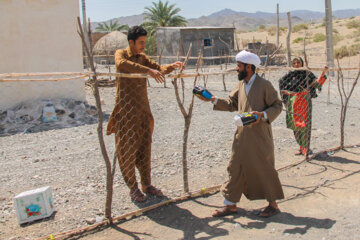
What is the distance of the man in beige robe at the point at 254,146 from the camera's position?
3105 millimetres

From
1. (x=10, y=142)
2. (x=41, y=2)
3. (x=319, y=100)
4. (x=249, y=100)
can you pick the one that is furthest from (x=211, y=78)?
(x=249, y=100)

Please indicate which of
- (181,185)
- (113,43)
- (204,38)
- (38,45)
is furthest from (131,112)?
(113,43)

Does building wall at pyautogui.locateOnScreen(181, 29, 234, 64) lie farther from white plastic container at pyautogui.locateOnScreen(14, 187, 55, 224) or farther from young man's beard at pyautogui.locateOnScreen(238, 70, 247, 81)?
white plastic container at pyautogui.locateOnScreen(14, 187, 55, 224)

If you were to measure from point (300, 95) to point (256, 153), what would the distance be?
2.14 m

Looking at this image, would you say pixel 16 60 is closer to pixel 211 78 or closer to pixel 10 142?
pixel 10 142

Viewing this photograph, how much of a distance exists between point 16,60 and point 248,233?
7.67 meters

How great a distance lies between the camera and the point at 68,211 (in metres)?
3.49

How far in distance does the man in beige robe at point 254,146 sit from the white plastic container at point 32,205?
59.9 inches

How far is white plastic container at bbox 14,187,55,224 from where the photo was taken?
3216 millimetres

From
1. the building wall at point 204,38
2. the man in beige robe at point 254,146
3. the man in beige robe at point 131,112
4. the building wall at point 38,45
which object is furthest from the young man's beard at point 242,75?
the building wall at point 204,38

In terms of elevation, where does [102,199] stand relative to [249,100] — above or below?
below

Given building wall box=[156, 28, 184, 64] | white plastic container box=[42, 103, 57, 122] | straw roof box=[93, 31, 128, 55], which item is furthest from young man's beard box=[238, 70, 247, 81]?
straw roof box=[93, 31, 128, 55]

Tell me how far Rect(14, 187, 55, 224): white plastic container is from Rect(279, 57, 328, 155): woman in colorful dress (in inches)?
124

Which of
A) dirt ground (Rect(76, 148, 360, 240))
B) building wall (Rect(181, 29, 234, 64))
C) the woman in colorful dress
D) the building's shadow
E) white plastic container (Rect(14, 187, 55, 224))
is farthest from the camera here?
building wall (Rect(181, 29, 234, 64))
